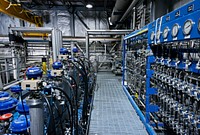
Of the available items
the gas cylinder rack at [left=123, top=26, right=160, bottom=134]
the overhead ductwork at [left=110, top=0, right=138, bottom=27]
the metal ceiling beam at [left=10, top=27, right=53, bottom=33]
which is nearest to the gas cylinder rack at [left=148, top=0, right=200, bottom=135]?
the gas cylinder rack at [left=123, top=26, right=160, bottom=134]

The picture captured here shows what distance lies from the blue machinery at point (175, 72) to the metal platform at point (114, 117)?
0.30 meters

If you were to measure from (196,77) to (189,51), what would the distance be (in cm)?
35

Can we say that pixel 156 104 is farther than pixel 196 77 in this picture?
Yes

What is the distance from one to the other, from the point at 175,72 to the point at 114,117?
163cm

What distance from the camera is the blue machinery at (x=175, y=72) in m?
1.43

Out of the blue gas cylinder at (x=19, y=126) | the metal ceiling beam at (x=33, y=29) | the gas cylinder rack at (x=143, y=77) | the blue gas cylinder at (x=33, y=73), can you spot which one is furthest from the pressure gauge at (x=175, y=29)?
the metal ceiling beam at (x=33, y=29)

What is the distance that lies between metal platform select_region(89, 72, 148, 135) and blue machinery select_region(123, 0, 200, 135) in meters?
0.30

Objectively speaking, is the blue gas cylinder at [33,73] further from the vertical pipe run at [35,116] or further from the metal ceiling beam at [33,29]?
the metal ceiling beam at [33,29]

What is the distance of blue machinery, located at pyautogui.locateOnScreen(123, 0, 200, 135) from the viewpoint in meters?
1.43

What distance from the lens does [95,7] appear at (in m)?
8.91

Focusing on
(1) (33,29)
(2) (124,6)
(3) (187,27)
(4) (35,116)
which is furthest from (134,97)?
(1) (33,29)

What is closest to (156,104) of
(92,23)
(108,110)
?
(108,110)

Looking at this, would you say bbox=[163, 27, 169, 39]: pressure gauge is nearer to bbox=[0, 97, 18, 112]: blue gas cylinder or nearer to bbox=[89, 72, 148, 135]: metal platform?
bbox=[89, 72, 148, 135]: metal platform

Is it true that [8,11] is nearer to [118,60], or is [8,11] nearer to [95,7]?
[118,60]
